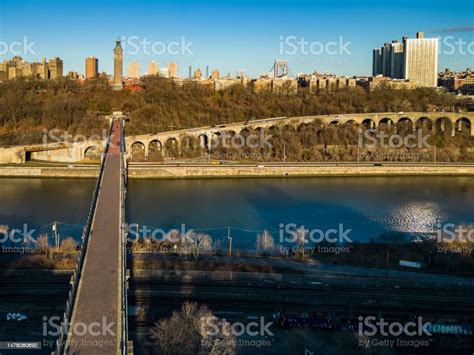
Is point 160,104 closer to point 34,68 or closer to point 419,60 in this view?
point 34,68

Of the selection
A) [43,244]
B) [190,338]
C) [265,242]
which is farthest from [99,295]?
[265,242]

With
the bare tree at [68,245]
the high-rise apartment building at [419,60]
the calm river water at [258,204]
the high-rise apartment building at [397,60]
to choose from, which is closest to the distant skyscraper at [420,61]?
the high-rise apartment building at [419,60]

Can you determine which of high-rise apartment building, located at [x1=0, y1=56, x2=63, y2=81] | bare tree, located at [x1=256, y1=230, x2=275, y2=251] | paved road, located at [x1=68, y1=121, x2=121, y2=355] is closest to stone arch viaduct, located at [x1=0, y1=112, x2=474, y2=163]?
bare tree, located at [x1=256, y1=230, x2=275, y2=251]

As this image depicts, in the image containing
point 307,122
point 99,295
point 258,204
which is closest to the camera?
point 99,295

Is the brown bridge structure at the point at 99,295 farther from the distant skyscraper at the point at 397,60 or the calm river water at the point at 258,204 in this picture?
the distant skyscraper at the point at 397,60

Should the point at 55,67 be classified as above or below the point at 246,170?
above

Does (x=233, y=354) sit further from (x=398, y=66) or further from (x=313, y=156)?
(x=398, y=66)
